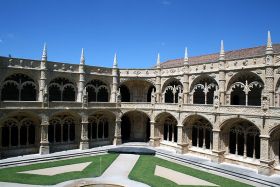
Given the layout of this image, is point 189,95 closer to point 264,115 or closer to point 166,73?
point 166,73

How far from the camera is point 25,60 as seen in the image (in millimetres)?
31609

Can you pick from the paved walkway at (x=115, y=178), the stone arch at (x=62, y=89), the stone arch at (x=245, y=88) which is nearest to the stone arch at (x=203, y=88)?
the stone arch at (x=245, y=88)

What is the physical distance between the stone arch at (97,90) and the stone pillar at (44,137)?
24.0 ft

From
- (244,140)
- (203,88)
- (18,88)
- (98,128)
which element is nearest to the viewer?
(244,140)

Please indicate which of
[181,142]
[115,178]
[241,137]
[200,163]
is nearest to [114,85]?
[181,142]

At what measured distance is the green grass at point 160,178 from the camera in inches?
912

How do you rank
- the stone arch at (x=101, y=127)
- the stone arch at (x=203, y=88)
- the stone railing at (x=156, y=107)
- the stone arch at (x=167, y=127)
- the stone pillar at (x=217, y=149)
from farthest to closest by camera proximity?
the stone arch at (x=101, y=127)
the stone arch at (x=167, y=127)
the stone arch at (x=203, y=88)
the stone pillar at (x=217, y=149)
the stone railing at (x=156, y=107)

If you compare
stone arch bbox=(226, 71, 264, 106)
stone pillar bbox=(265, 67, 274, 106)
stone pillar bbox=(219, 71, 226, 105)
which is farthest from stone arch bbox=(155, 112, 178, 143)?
stone pillar bbox=(265, 67, 274, 106)

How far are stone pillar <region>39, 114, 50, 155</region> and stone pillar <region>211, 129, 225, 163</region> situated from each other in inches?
746

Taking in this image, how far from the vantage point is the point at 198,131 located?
33406 millimetres

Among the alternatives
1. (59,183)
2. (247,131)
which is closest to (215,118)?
(247,131)

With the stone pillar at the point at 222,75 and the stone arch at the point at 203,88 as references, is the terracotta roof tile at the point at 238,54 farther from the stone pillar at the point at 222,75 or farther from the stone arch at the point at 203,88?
the stone pillar at the point at 222,75

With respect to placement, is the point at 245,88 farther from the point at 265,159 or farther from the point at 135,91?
the point at 135,91

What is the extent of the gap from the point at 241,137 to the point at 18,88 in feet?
84.3
